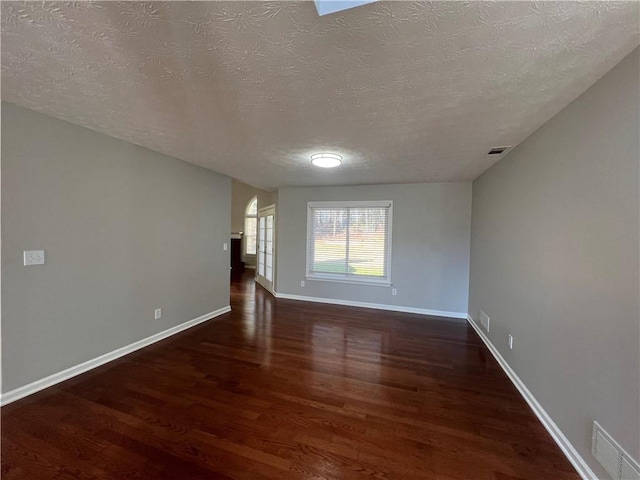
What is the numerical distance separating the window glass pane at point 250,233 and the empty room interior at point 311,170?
19.0 feet

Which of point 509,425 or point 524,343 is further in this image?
point 524,343

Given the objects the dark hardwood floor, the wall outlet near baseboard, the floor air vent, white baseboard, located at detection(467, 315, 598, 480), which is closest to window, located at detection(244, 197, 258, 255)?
the dark hardwood floor

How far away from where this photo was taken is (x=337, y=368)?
2.75 m

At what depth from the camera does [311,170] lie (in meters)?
3.84

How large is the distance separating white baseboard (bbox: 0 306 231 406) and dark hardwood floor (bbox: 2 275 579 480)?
9cm

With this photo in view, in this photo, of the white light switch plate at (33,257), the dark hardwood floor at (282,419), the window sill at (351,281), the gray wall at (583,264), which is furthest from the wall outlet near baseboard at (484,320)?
the white light switch plate at (33,257)

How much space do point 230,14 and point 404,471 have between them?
2.52 metres

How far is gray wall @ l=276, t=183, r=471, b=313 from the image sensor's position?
4523mm

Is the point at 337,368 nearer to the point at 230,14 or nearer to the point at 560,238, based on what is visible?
the point at 560,238

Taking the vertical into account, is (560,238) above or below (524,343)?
above

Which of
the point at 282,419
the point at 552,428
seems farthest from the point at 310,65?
the point at 552,428

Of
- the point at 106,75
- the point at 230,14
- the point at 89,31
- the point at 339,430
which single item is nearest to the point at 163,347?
the point at 339,430

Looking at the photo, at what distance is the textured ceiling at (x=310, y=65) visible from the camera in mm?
1128

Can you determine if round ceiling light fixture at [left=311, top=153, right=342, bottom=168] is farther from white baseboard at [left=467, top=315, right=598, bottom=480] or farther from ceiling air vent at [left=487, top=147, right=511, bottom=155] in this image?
white baseboard at [left=467, top=315, right=598, bottom=480]
